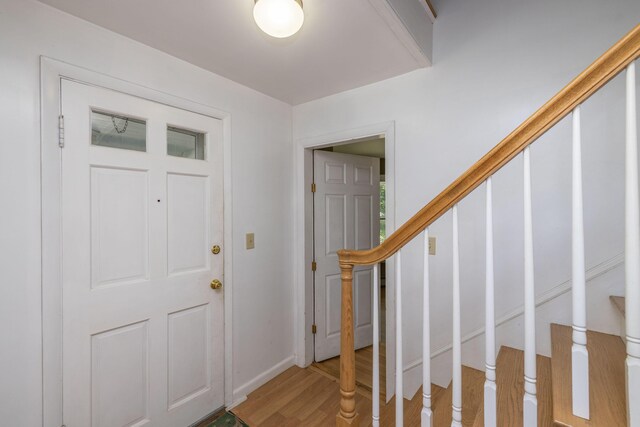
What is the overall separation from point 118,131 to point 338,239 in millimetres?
1828

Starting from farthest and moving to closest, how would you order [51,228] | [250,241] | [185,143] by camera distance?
[250,241] → [185,143] → [51,228]

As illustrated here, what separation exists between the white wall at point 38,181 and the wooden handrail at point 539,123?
1.34m

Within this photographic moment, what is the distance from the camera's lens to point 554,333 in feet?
4.23

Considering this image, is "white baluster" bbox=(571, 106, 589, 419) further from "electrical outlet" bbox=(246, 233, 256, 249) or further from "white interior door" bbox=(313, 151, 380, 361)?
"white interior door" bbox=(313, 151, 380, 361)

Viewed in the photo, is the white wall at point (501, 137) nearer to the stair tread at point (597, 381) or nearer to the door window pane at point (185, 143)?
the stair tread at point (597, 381)

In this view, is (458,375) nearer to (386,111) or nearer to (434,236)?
(434,236)

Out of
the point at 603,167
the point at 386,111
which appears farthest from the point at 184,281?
the point at 603,167

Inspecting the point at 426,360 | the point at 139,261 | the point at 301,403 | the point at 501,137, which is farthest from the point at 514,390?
the point at 139,261

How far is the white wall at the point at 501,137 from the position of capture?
1309mm

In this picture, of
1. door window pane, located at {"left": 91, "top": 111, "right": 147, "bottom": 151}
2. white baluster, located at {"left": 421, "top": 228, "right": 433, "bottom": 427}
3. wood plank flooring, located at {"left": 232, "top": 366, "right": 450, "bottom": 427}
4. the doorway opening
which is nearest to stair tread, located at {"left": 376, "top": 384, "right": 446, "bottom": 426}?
wood plank flooring, located at {"left": 232, "top": 366, "right": 450, "bottom": 427}

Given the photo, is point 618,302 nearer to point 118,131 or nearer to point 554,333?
point 554,333

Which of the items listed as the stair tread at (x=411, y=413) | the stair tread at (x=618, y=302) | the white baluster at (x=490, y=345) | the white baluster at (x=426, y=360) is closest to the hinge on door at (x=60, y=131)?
the white baluster at (x=426, y=360)

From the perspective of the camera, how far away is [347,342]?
4.12ft

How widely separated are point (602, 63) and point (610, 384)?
0.94 meters
